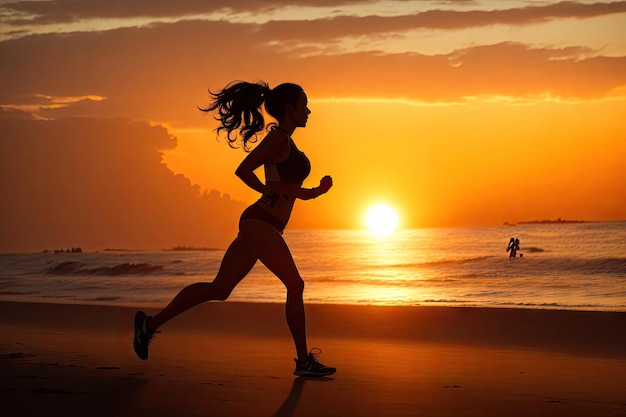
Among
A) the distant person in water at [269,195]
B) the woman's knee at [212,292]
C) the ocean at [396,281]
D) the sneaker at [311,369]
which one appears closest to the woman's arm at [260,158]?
the distant person in water at [269,195]

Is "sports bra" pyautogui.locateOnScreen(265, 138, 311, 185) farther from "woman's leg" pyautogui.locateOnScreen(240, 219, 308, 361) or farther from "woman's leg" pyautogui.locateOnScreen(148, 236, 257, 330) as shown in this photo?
"woman's leg" pyautogui.locateOnScreen(148, 236, 257, 330)

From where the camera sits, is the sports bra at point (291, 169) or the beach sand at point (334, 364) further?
the sports bra at point (291, 169)

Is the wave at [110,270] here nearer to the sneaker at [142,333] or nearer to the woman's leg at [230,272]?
the sneaker at [142,333]

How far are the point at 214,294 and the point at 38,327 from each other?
17.4 ft

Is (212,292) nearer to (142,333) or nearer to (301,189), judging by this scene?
(142,333)

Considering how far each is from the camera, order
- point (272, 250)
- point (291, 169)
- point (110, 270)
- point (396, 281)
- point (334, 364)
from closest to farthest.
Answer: point (272, 250) → point (291, 169) → point (334, 364) → point (396, 281) → point (110, 270)

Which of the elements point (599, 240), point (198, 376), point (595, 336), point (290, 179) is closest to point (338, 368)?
point (198, 376)

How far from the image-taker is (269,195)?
6469mm

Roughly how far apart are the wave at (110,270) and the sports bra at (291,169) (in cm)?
3001

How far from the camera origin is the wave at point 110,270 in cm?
3691

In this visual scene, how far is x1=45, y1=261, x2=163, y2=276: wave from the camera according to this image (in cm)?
3691

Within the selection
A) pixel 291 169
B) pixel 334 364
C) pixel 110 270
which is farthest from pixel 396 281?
pixel 291 169

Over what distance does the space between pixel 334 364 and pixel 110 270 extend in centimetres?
3168

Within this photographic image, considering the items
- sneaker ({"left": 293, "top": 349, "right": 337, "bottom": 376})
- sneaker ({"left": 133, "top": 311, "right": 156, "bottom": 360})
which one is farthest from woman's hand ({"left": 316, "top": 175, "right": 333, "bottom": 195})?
sneaker ({"left": 133, "top": 311, "right": 156, "bottom": 360})
